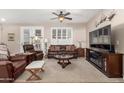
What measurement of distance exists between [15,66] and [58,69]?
1.13m

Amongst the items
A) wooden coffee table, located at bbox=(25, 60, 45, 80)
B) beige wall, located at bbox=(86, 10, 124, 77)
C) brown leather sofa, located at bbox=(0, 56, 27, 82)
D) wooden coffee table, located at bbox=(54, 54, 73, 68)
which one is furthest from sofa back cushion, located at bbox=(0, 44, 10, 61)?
beige wall, located at bbox=(86, 10, 124, 77)

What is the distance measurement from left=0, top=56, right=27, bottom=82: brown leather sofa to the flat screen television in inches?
72.0

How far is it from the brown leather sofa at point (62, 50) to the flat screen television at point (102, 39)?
0.54 m

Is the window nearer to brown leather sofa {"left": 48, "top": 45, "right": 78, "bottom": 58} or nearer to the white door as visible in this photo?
brown leather sofa {"left": 48, "top": 45, "right": 78, "bottom": 58}

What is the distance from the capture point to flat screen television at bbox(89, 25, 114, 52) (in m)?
3.53

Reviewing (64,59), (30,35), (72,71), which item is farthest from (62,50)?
(30,35)

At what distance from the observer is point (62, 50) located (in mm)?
3637

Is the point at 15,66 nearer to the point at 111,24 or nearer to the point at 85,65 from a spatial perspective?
the point at 85,65

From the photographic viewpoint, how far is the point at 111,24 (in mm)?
3637

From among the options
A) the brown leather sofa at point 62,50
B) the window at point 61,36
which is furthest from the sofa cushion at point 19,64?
the window at point 61,36

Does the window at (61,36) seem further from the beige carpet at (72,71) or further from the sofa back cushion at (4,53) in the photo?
the sofa back cushion at (4,53)

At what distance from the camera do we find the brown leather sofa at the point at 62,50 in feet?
11.1

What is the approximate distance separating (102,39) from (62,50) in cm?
113
